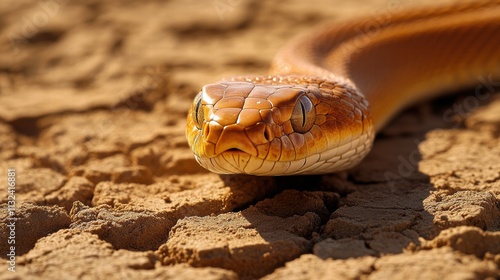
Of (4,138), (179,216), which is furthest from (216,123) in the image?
(4,138)

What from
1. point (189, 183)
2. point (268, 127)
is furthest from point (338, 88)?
point (189, 183)

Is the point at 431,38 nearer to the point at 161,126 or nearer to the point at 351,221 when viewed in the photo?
the point at 161,126

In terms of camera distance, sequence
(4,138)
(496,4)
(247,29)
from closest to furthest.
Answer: (4,138)
(496,4)
(247,29)

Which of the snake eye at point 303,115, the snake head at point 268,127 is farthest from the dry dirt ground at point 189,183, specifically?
the snake eye at point 303,115

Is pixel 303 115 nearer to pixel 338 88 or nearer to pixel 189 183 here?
pixel 338 88

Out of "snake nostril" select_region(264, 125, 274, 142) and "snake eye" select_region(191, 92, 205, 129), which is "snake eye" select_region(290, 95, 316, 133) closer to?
"snake nostril" select_region(264, 125, 274, 142)

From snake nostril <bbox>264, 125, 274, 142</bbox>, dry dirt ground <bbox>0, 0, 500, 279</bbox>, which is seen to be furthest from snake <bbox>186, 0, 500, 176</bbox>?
dry dirt ground <bbox>0, 0, 500, 279</bbox>

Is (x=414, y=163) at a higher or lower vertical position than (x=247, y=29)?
lower

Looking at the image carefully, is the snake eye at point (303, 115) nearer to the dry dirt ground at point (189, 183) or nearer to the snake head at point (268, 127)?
the snake head at point (268, 127)
